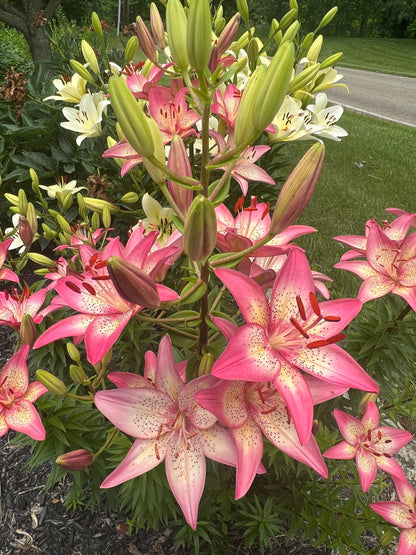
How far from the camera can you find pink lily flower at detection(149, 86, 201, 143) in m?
0.98

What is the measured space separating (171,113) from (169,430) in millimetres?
681

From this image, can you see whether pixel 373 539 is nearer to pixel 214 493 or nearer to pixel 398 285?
pixel 214 493

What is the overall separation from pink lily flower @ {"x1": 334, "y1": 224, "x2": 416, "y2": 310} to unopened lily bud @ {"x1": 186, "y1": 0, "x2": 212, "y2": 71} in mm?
526

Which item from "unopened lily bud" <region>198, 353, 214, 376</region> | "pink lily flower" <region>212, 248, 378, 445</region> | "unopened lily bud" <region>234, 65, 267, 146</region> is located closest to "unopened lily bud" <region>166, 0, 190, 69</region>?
"unopened lily bud" <region>234, 65, 267, 146</region>

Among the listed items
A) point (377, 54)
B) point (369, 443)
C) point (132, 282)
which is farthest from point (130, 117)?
point (377, 54)

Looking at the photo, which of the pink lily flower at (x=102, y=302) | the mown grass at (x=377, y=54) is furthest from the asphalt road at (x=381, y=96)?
the pink lily flower at (x=102, y=302)

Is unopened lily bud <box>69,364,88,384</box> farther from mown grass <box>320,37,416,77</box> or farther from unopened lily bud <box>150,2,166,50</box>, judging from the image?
mown grass <box>320,37,416,77</box>

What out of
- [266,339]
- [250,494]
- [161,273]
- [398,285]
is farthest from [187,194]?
[250,494]

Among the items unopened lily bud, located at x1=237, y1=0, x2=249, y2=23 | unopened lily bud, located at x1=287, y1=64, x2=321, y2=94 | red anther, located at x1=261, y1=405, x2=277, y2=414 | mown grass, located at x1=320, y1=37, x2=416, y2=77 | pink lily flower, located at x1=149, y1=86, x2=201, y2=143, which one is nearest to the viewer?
red anther, located at x1=261, y1=405, x2=277, y2=414

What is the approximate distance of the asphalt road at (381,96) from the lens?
26.6 ft

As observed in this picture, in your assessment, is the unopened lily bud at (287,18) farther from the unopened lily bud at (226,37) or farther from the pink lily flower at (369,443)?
the pink lily flower at (369,443)

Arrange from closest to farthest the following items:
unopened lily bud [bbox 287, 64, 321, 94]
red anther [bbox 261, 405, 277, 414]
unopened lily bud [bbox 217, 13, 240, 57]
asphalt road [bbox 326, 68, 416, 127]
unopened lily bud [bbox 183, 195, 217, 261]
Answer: unopened lily bud [bbox 183, 195, 217, 261], red anther [bbox 261, 405, 277, 414], unopened lily bud [bbox 217, 13, 240, 57], unopened lily bud [bbox 287, 64, 321, 94], asphalt road [bbox 326, 68, 416, 127]

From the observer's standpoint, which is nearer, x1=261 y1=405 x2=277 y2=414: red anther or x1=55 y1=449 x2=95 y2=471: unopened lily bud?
x1=261 y1=405 x2=277 y2=414: red anther

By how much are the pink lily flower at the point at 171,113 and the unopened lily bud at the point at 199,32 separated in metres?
0.38
